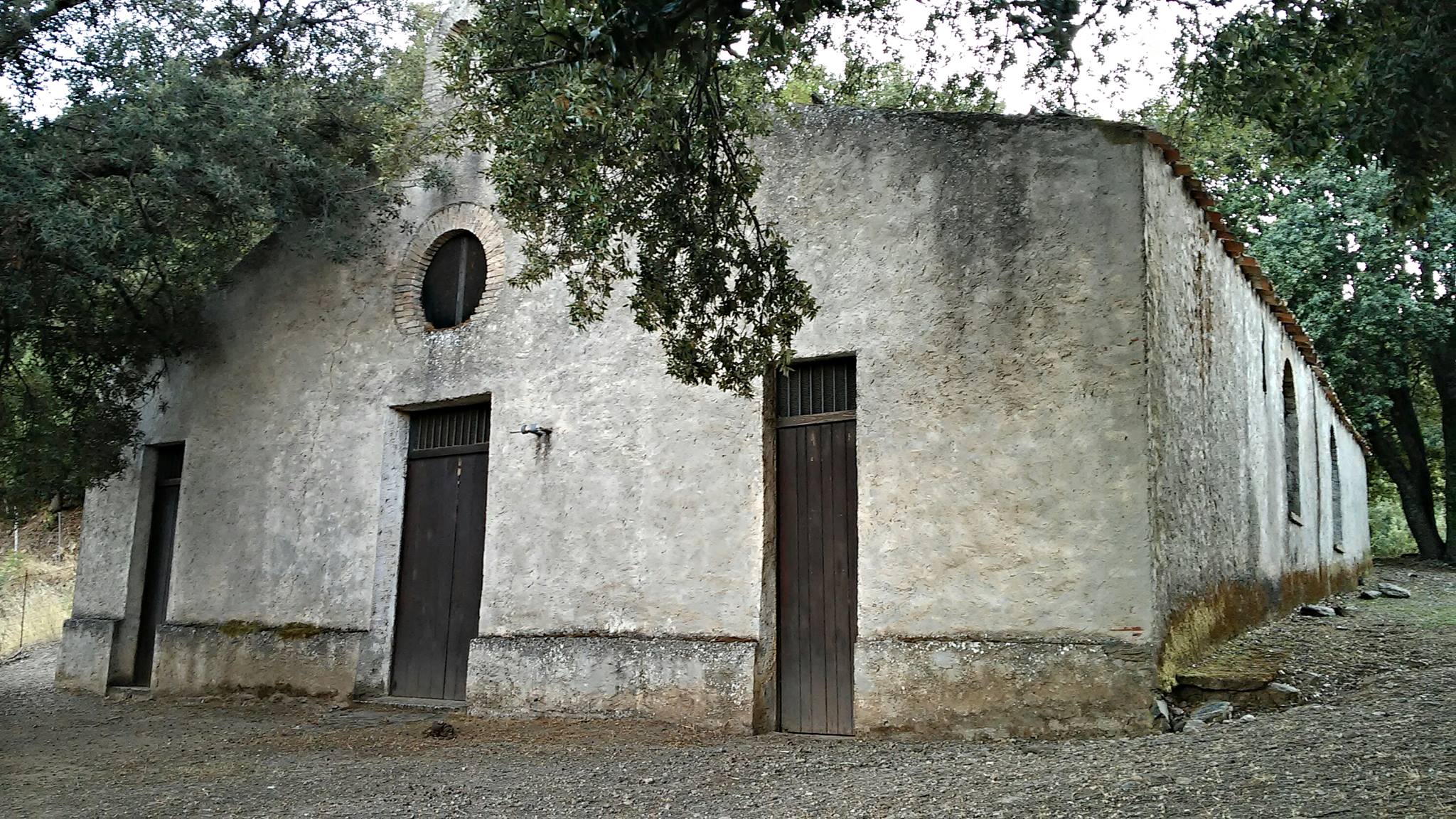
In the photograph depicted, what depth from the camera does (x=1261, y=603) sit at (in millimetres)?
9289

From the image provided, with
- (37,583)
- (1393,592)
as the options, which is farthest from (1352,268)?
(37,583)

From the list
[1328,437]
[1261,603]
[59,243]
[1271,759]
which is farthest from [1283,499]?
[59,243]

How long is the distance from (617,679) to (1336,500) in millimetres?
12653

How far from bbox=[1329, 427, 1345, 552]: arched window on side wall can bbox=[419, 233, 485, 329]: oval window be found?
12.5m

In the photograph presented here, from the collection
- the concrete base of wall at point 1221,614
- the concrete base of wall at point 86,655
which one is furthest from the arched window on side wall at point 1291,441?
the concrete base of wall at point 86,655

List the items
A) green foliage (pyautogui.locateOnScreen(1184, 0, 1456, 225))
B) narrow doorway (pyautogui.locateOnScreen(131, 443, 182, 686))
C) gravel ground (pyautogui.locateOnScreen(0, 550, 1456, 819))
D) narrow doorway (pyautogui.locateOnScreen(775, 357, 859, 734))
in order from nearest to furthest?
green foliage (pyautogui.locateOnScreen(1184, 0, 1456, 225)) → gravel ground (pyautogui.locateOnScreen(0, 550, 1456, 819)) → narrow doorway (pyautogui.locateOnScreen(775, 357, 859, 734)) → narrow doorway (pyautogui.locateOnScreen(131, 443, 182, 686))

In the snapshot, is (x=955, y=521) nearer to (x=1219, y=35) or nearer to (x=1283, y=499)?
(x=1219, y=35)

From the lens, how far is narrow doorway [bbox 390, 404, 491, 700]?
8.90 m

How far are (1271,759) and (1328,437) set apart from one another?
1220 centimetres

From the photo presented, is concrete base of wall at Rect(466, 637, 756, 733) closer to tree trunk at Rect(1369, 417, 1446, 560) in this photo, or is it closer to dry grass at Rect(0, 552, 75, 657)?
dry grass at Rect(0, 552, 75, 657)

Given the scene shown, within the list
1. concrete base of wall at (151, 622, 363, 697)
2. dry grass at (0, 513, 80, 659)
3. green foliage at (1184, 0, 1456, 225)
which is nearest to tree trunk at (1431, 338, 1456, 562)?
green foliage at (1184, 0, 1456, 225)

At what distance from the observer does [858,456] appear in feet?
22.8

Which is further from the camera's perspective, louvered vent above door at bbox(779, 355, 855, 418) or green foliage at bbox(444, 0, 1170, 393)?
louvered vent above door at bbox(779, 355, 855, 418)

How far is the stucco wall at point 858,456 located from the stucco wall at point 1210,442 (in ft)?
1.14
